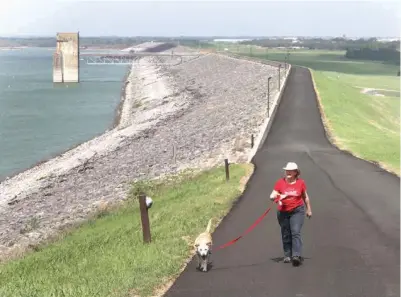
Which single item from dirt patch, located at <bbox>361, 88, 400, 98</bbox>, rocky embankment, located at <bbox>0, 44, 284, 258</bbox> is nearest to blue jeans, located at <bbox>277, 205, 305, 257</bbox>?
rocky embankment, located at <bbox>0, 44, 284, 258</bbox>

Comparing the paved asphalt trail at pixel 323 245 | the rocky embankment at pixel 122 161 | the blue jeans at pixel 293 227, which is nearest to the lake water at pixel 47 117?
the rocky embankment at pixel 122 161

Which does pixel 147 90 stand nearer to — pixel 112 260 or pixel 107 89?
pixel 107 89

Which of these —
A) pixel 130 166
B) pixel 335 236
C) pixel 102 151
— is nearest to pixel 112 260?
pixel 335 236

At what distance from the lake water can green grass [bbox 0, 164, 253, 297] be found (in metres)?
22.0

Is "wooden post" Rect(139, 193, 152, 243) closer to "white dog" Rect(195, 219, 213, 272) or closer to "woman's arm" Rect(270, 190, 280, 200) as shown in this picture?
"white dog" Rect(195, 219, 213, 272)

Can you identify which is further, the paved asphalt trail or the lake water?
the lake water

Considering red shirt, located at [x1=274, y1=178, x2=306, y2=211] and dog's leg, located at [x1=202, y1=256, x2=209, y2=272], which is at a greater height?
red shirt, located at [x1=274, y1=178, x2=306, y2=211]

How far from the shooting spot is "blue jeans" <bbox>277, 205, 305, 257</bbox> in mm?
9898

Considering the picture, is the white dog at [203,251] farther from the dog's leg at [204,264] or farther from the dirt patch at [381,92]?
the dirt patch at [381,92]

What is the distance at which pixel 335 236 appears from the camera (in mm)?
11891

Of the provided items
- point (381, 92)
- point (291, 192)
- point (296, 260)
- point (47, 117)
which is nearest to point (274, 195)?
point (291, 192)

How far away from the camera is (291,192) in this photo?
32.0 ft

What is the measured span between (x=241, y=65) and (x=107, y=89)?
974 inches

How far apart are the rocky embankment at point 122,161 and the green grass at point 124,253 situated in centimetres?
314
